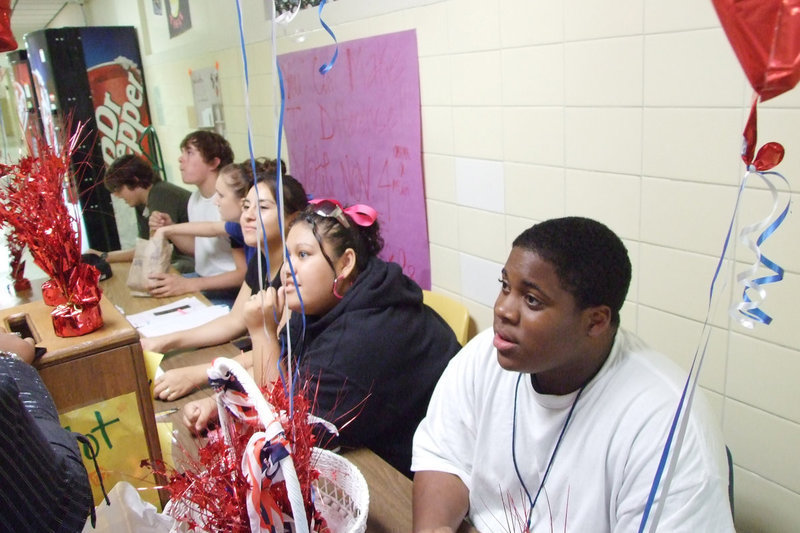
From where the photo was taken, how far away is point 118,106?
14.7ft

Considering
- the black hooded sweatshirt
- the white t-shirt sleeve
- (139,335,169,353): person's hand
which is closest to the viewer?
the white t-shirt sleeve

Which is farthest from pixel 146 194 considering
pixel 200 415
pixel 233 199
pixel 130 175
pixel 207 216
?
pixel 200 415

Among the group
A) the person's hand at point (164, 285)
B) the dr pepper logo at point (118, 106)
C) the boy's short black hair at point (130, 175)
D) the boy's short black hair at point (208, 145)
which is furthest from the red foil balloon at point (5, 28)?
the dr pepper logo at point (118, 106)

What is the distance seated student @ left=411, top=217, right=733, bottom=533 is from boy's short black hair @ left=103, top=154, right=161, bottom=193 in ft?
8.84

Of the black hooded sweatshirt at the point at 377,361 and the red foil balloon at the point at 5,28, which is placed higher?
the red foil balloon at the point at 5,28

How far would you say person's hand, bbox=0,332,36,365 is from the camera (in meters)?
0.93

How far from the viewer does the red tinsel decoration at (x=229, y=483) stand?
28.8 inches

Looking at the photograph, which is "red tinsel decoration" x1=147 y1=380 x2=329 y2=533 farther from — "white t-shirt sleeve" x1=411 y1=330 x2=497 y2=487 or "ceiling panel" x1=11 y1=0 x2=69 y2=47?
"ceiling panel" x1=11 y1=0 x2=69 y2=47

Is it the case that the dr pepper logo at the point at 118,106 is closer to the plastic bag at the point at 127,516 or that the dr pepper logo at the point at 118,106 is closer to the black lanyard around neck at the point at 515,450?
the plastic bag at the point at 127,516

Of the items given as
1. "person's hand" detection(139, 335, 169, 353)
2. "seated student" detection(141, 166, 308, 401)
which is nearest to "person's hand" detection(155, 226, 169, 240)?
"seated student" detection(141, 166, 308, 401)

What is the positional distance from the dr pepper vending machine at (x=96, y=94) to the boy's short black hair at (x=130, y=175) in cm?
93

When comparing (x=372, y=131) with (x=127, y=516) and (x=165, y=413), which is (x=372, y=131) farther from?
(x=127, y=516)

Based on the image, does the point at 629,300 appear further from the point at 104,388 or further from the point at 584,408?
the point at 104,388

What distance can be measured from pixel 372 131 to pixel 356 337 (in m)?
1.05
